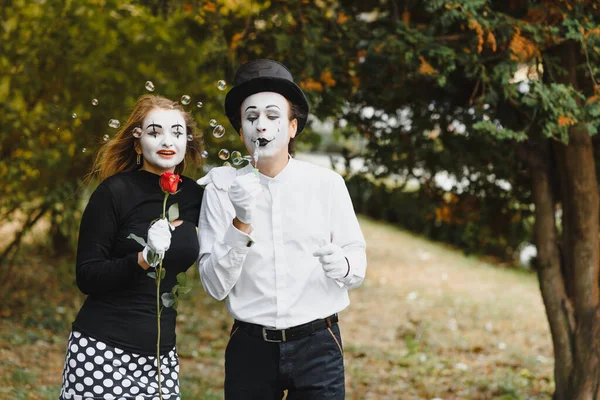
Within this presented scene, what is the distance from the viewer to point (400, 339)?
6.82m

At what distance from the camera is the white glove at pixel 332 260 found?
2.36 m

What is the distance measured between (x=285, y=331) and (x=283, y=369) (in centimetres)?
12

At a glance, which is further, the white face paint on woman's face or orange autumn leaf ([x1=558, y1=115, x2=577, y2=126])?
orange autumn leaf ([x1=558, y1=115, x2=577, y2=126])

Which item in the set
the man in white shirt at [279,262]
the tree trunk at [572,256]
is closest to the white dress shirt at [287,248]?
the man in white shirt at [279,262]

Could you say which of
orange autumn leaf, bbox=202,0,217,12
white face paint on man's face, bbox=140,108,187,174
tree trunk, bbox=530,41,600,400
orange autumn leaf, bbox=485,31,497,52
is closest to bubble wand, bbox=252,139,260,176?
white face paint on man's face, bbox=140,108,187,174

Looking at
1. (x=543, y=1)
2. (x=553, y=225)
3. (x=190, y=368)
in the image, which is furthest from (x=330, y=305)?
(x=190, y=368)

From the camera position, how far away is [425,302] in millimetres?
8336

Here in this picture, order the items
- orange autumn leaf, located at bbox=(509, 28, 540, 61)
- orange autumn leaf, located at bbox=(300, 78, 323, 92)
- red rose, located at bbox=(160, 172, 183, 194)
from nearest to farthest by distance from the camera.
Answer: red rose, located at bbox=(160, 172, 183, 194) → orange autumn leaf, located at bbox=(509, 28, 540, 61) → orange autumn leaf, located at bbox=(300, 78, 323, 92)

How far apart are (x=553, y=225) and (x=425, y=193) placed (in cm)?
85

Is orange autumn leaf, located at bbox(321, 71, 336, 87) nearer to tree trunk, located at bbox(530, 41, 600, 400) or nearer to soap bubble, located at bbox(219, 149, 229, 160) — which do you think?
tree trunk, located at bbox(530, 41, 600, 400)

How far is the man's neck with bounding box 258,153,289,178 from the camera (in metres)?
2.54

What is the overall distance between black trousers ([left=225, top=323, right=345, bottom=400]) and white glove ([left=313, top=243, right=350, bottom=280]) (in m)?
0.26

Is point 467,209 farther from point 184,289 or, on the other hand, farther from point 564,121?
point 184,289

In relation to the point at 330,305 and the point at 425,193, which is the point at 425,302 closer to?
the point at 425,193
